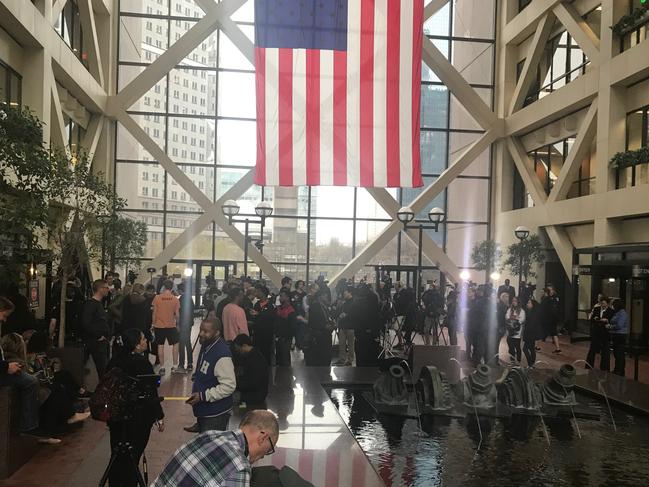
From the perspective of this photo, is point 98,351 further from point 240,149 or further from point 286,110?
point 240,149

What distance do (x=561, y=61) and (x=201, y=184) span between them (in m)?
16.0

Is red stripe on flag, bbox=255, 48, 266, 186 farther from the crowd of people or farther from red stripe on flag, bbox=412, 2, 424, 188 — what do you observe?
red stripe on flag, bbox=412, 2, 424, 188

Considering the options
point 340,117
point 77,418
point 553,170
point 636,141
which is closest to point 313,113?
point 340,117

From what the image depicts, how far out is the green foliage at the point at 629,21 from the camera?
18219mm

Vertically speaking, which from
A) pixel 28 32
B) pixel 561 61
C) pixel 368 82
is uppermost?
pixel 561 61

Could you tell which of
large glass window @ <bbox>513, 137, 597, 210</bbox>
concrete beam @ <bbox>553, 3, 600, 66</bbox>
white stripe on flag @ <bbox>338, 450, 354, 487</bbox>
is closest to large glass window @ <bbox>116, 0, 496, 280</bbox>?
large glass window @ <bbox>513, 137, 597, 210</bbox>

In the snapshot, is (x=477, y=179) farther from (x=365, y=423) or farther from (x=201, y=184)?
(x=365, y=423)

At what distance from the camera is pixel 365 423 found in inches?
348

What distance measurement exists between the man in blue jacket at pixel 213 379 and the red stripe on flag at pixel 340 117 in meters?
6.88

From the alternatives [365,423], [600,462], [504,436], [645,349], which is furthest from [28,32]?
[645,349]

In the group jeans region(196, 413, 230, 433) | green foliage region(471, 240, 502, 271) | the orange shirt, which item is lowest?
jeans region(196, 413, 230, 433)

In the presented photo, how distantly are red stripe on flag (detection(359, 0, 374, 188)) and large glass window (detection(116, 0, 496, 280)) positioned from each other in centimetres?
1685

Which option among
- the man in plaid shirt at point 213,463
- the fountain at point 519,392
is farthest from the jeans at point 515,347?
the man in plaid shirt at point 213,463

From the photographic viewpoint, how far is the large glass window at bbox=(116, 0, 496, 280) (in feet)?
93.8
